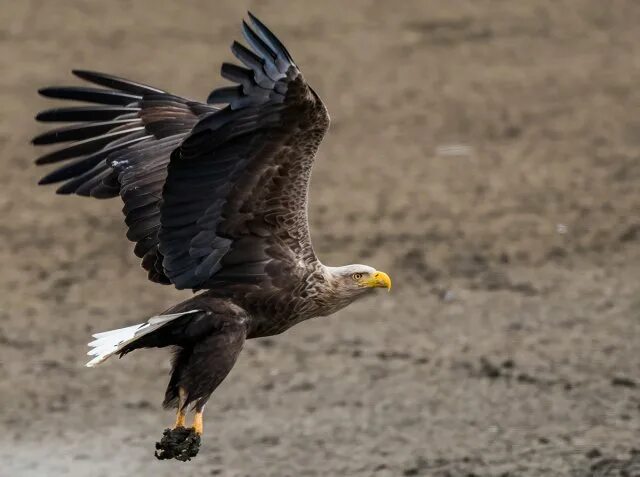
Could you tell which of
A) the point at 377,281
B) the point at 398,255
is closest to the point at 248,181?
the point at 377,281

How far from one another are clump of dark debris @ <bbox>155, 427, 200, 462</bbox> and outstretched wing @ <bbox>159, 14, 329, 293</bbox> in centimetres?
56

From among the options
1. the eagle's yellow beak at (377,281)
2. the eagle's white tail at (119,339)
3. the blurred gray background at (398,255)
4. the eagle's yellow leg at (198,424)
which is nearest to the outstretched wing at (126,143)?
the eagle's white tail at (119,339)

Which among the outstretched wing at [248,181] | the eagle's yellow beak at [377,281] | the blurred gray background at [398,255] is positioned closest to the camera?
the outstretched wing at [248,181]

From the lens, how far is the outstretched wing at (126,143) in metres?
6.59

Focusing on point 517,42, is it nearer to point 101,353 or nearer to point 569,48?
point 569,48

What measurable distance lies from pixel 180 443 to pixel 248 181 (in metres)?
1.02

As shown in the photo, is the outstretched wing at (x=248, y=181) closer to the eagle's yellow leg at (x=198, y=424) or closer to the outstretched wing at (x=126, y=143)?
the outstretched wing at (x=126, y=143)

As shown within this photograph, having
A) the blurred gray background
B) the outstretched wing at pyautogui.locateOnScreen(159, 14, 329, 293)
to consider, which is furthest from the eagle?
the blurred gray background

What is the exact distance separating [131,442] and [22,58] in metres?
5.76

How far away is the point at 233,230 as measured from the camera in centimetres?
616

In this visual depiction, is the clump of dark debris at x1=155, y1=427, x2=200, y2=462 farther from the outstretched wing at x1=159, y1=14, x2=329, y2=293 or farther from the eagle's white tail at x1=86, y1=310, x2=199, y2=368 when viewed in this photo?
the outstretched wing at x1=159, y1=14, x2=329, y2=293

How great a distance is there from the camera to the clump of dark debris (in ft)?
19.9

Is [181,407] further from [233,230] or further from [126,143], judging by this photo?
[126,143]

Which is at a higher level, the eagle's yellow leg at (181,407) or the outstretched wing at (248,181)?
the outstretched wing at (248,181)
